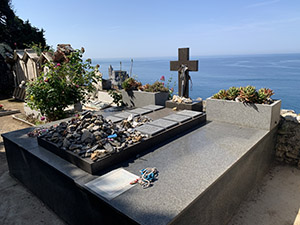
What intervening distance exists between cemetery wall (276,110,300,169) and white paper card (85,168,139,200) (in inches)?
167

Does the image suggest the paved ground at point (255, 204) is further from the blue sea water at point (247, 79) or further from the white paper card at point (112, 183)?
the blue sea water at point (247, 79)

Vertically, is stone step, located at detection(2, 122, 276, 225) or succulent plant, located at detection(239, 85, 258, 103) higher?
succulent plant, located at detection(239, 85, 258, 103)

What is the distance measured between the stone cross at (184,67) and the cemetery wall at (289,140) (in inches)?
109

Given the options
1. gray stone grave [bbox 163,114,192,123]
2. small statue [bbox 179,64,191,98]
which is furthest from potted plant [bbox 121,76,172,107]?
gray stone grave [bbox 163,114,192,123]

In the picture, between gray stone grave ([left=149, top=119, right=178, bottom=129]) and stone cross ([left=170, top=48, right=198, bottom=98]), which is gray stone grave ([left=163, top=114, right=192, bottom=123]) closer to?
gray stone grave ([left=149, top=119, right=178, bottom=129])

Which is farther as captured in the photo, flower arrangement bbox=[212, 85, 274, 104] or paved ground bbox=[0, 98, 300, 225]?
flower arrangement bbox=[212, 85, 274, 104]

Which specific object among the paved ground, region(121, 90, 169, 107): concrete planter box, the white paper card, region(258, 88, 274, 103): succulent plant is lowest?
the paved ground

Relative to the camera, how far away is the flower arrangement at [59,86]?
7.16 m

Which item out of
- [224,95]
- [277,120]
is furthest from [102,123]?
[277,120]

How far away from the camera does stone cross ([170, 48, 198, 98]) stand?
698cm

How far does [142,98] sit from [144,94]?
0.53 ft

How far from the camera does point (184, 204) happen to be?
2.68 m

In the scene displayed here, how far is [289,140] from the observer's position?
5652 millimetres

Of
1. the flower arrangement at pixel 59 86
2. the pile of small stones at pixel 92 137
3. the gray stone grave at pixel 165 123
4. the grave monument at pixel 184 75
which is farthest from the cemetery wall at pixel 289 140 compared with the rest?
the flower arrangement at pixel 59 86
